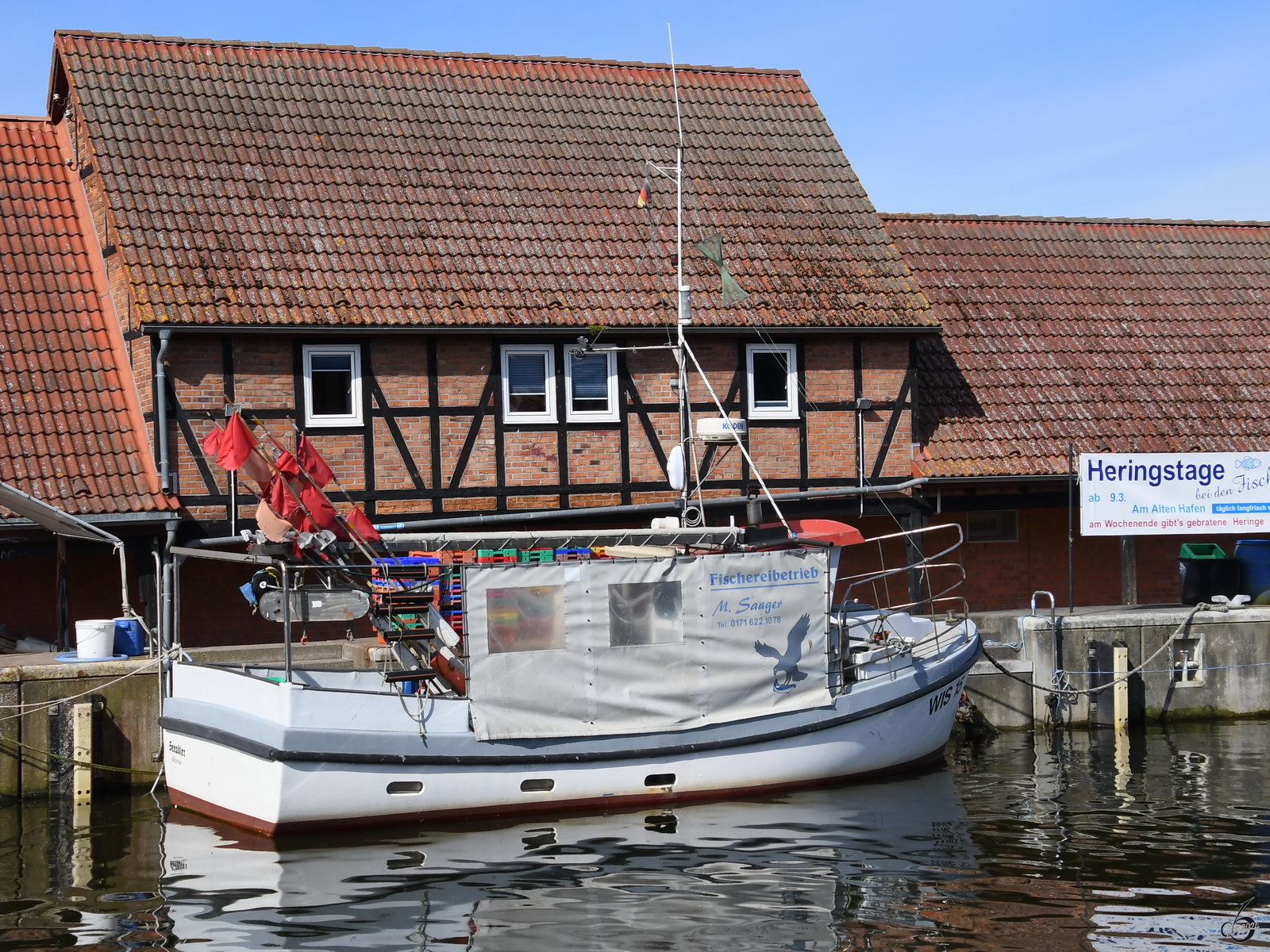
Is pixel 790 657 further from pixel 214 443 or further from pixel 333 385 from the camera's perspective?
pixel 333 385

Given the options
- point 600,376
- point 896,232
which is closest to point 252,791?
point 600,376

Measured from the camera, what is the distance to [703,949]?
374 inches

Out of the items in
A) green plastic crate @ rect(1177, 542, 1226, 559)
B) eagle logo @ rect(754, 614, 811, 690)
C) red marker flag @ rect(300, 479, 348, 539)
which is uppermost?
red marker flag @ rect(300, 479, 348, 539)

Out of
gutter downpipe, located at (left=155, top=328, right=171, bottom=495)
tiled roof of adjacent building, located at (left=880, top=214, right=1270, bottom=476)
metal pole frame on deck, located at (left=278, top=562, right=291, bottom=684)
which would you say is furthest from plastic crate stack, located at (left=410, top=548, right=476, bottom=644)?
tiled roof of adjacent building, located at (left=880, top=214, right=1270, bottom=476)

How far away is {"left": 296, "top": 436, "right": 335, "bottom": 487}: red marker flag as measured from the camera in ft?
45.0

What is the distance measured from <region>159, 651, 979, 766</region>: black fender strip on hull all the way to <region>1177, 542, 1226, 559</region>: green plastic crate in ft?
20.9

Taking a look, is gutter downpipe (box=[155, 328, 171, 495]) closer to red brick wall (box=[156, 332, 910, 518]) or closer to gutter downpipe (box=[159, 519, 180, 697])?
red brick wall (box=[156, 332, 910, 518])

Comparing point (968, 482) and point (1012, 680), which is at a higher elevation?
point (968, 482)

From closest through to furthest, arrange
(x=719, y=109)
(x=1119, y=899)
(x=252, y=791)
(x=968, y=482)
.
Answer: (x=1119, y=899), (x=252, y=791), (x=968, y=482), (x=719, y=109)

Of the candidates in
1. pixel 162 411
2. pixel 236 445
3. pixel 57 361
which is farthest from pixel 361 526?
pixel 57 361

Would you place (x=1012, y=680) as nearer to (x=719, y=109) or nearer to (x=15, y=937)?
(x=719, y=109)

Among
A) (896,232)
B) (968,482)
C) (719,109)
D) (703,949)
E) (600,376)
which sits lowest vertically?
(703,949)

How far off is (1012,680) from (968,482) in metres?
3.42

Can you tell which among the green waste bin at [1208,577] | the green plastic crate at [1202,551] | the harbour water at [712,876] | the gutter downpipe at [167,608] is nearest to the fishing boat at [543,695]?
the harbour water at [712,876]
